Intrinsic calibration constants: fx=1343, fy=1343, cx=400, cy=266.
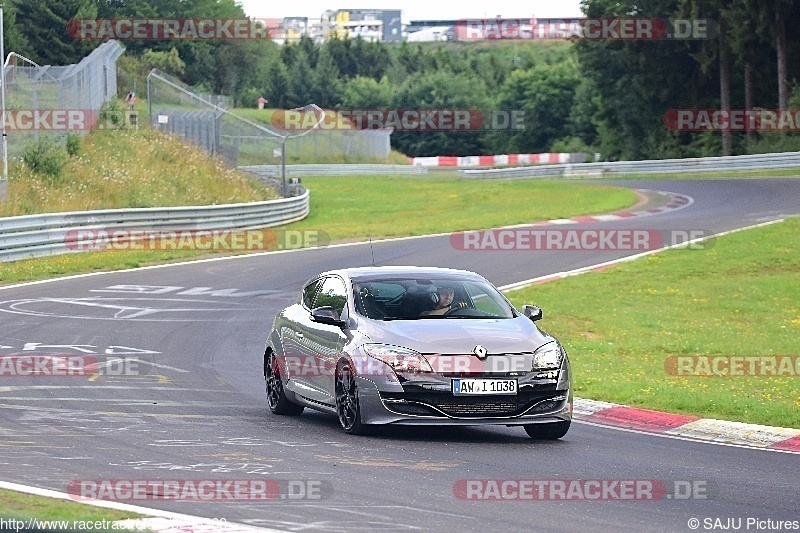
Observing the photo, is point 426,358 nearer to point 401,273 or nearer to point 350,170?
point 401,273

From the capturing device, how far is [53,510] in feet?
24.4

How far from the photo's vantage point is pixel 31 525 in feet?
17.0

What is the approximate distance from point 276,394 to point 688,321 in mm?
10187

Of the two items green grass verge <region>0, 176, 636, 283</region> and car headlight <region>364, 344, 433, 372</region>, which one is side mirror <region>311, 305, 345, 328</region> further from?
green grass verge <region>0, 176, 636, 283</region>

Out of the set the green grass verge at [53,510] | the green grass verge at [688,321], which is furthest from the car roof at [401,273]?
the green grass verge at [53,510]

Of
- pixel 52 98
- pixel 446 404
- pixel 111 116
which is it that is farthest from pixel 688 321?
pixel 111 116

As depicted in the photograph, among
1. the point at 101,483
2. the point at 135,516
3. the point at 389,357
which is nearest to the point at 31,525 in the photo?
the point at 135,516

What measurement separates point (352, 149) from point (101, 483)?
71.3m

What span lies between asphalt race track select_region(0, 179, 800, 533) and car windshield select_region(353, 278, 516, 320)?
105cm

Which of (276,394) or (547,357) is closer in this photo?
(547,357)

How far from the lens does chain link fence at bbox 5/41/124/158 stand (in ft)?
114

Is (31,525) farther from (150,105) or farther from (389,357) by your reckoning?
(150,105)

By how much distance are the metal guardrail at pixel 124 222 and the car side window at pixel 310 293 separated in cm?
1561

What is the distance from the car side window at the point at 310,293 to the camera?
13295 millimetres
